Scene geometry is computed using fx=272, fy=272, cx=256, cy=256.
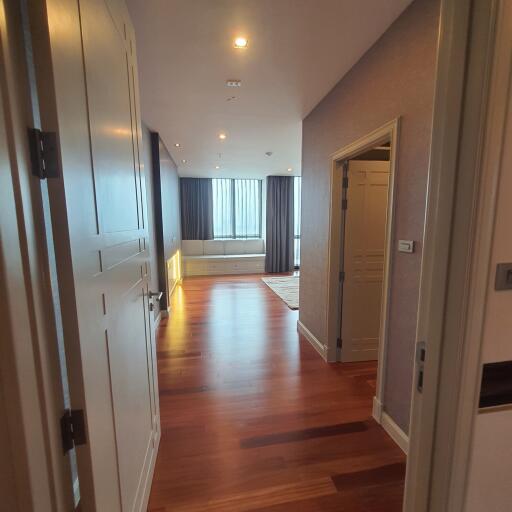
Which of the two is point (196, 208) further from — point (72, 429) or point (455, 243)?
point (455, 243)

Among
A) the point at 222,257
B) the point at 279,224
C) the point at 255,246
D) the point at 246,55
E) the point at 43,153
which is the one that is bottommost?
the point at 222,257

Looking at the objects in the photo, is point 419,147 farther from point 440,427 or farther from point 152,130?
point 152,130

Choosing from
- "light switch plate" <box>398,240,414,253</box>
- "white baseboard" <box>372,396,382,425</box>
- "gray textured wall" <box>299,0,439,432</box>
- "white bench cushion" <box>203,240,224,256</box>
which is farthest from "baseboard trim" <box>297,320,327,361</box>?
"white bench cushion" <box>203,240,224,256</box>

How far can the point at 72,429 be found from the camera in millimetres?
740

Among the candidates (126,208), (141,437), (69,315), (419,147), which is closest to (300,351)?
(141,437)

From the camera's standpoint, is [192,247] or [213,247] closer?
[192,247]

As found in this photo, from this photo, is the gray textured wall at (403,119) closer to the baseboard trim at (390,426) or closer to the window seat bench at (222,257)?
the baseboard trim at (390,426)

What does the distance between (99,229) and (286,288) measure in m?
5.27

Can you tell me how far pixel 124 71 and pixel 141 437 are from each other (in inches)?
67.8

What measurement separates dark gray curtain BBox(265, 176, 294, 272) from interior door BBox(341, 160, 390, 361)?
493 cm

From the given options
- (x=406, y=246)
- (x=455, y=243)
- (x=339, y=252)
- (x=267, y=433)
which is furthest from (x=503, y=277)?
(x=339, y=252)

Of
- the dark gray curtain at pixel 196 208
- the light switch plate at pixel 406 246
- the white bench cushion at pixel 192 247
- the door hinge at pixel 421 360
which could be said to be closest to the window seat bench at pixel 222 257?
the white bench cushion at pixel 192 247

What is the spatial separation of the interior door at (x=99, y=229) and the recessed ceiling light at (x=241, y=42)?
0.80 m

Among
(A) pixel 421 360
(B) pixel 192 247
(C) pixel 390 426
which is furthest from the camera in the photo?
(B) pixel 192 247
